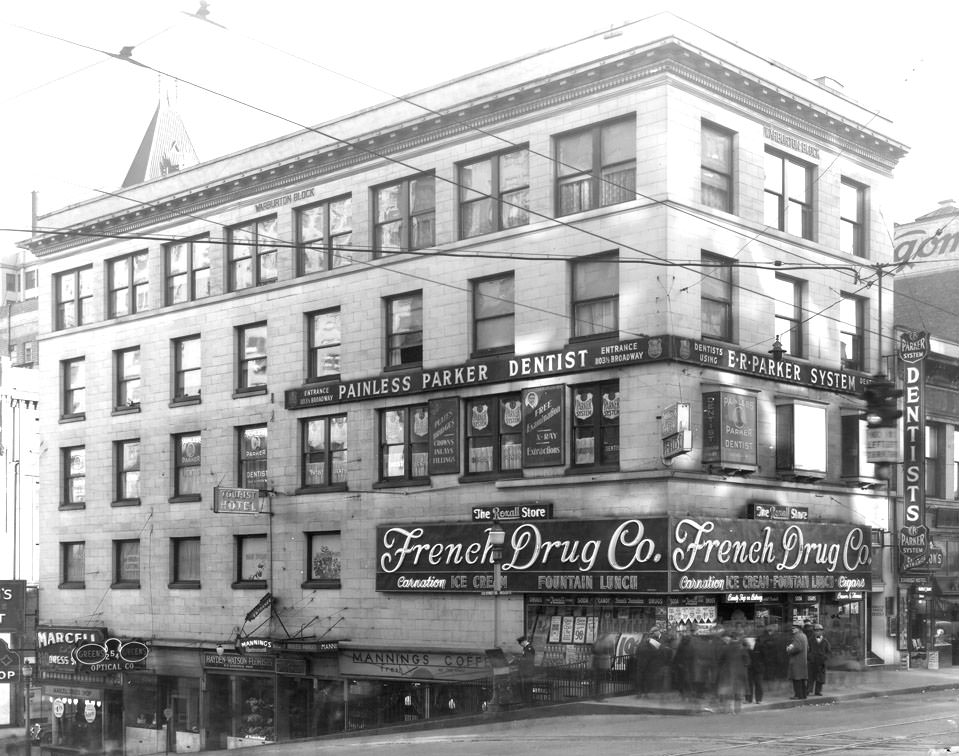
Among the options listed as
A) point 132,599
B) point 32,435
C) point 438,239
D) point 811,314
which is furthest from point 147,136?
point 811,314

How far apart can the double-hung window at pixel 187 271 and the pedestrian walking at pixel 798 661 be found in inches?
840

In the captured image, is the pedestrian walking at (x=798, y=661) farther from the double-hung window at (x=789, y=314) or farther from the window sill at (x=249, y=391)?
the window sill at (x=249, y=391)

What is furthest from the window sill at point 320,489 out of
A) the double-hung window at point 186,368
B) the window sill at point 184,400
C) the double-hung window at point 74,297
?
the double-hung window at point 74,297

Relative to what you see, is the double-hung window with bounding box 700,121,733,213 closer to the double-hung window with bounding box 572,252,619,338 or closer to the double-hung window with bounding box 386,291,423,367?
the double-hung window with bounding box 572,252,619,338

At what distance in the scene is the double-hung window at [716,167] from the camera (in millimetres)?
32062

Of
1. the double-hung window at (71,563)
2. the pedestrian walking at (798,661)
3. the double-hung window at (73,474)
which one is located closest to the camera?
the pedestrian walking at (798,661)

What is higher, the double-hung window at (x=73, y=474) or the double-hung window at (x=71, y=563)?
the double-hung window at (x=73, y=474)

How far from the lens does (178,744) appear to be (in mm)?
40188

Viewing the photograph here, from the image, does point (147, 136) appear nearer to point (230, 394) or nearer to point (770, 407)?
point (230, 394)

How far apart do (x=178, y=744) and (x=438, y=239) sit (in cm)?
1745

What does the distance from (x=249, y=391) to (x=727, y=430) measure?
1511 centimetres

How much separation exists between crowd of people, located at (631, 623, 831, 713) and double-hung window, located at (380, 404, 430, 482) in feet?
28.2

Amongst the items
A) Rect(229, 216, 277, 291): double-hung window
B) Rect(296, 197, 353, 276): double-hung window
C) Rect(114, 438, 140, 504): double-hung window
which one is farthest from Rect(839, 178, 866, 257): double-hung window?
Rect(114, 438, 140, 504): double-hung window

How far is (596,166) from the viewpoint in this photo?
32000 millimetres
